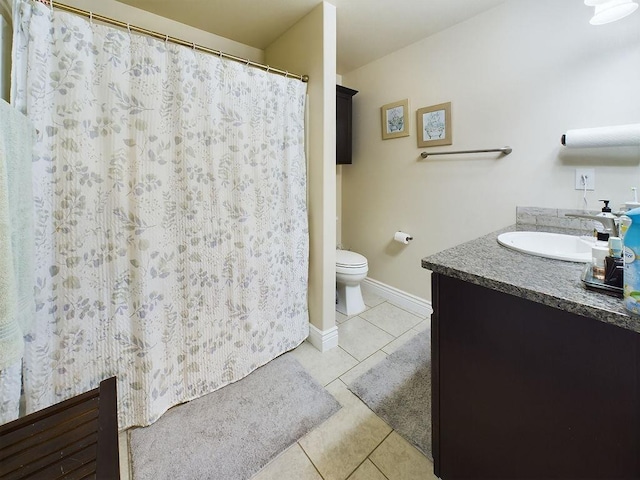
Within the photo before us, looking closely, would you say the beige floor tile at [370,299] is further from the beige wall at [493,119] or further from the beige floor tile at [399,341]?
the beige floor tile at [399,341]

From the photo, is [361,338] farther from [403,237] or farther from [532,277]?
[532,277]

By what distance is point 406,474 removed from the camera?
3.63 ft

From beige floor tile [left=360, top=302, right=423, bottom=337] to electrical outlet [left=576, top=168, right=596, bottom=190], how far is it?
140cm

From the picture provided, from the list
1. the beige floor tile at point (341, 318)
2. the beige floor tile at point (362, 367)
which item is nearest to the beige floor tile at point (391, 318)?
the beige floor tile at point (341, 318)

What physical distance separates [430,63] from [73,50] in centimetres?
220

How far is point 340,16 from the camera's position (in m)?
1.83

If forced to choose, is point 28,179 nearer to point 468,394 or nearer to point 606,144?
point 468,394

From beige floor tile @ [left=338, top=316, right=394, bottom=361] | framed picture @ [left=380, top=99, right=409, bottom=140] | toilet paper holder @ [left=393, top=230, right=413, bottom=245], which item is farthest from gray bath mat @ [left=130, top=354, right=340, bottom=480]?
framed picture @ [left=380, top=99, right=409, bottom=140]

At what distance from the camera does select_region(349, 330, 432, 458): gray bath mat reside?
130 centimetres

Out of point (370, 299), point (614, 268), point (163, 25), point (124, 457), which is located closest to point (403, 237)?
point (370, 299)

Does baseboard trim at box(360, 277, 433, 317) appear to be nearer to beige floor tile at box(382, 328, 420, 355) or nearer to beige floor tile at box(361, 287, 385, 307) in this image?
beige floor tile at box(361, 287, 385, 307)

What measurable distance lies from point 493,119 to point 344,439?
2125mm

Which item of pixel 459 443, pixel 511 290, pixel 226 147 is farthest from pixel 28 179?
pixel 459 443

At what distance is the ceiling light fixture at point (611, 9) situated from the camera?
1115 millimetres
